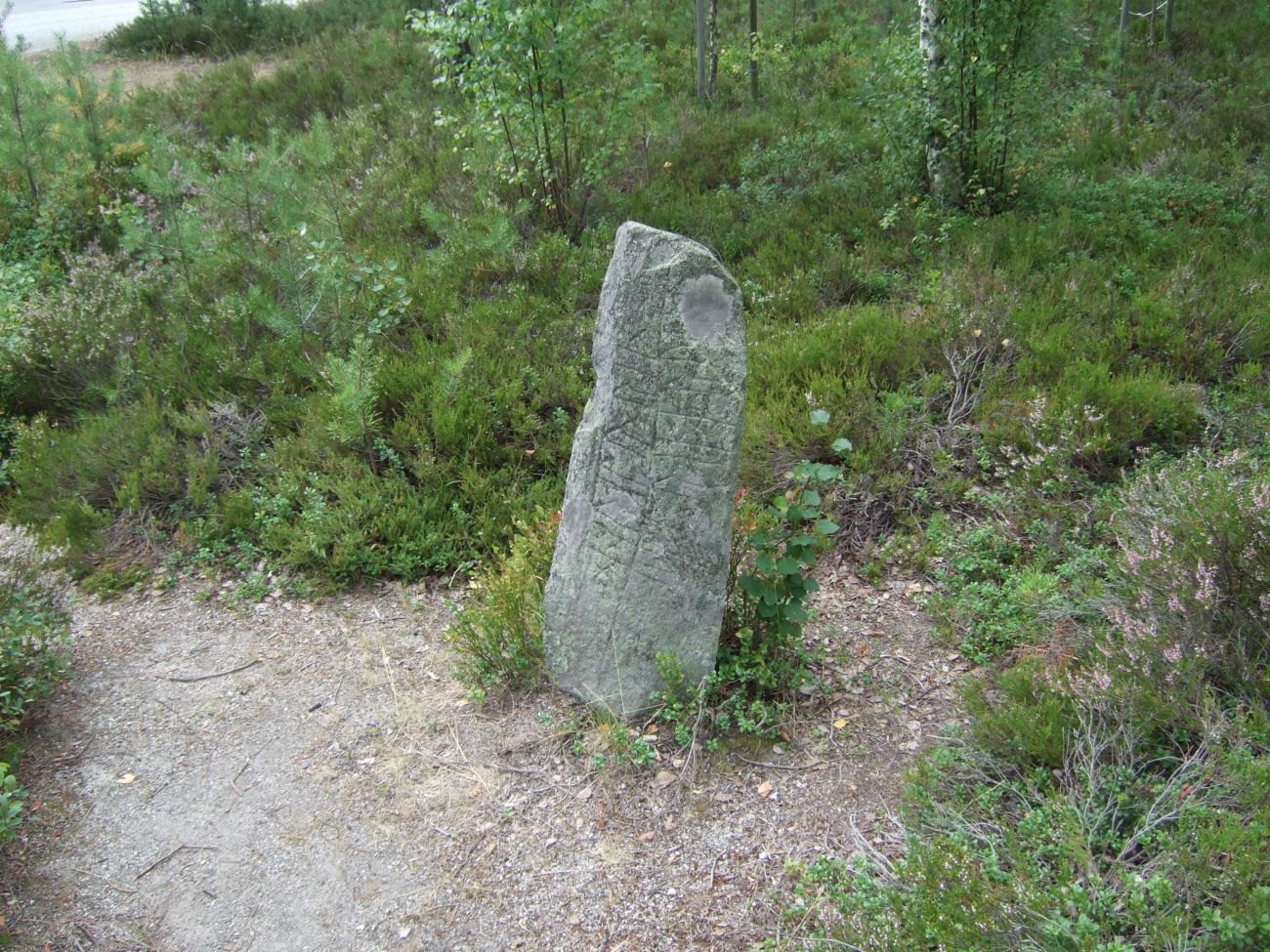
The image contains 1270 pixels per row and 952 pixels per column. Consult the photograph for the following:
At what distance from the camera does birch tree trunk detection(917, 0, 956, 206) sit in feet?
23.7

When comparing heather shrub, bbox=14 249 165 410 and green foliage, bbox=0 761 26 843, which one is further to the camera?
heather shrub, bbox=14 249 165 410

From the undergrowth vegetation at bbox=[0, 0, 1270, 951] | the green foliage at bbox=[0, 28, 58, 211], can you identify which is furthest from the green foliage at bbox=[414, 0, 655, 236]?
the green foliage at bbox=[0, 28, 58, 211]

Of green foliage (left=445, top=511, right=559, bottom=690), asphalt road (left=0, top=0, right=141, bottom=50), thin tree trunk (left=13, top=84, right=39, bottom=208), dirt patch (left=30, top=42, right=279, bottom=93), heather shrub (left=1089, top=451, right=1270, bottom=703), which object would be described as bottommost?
green foliage (left=445, top=511, right=559, bottom=690)

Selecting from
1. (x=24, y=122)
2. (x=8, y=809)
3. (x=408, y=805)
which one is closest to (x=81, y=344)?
(x=24, y=122)

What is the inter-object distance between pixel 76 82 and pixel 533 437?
24.9 ft

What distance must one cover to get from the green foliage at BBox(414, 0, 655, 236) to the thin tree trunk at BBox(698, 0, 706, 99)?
1716 millimetres

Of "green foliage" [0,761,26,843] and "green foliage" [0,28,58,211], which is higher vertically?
"green foliage" [0,28,58,211]

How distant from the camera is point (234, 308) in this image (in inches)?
271

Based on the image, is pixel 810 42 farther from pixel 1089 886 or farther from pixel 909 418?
pixel 1089 886

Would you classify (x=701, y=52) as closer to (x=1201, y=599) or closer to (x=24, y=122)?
(x=24, y=122)

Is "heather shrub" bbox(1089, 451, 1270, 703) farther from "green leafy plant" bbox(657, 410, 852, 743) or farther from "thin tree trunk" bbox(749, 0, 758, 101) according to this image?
"thin tree trunk" bbox(749, 0, 758, 101)

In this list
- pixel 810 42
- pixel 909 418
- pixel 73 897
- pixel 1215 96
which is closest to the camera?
pixel 73 897

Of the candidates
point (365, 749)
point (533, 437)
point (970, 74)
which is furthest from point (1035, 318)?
point (365, 749)

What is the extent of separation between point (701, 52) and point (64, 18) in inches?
614
